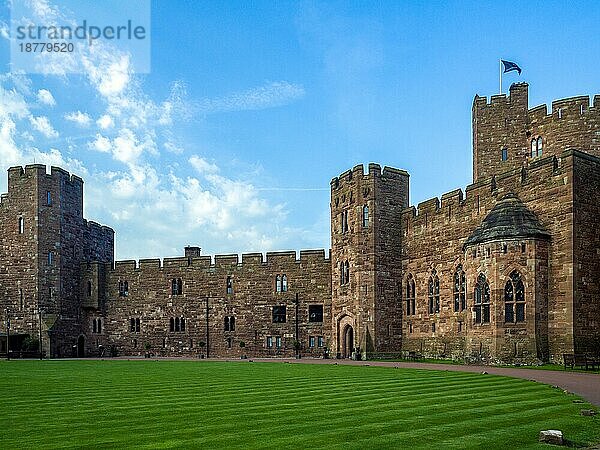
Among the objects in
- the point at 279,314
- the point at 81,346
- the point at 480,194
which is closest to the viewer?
the point at 480,194

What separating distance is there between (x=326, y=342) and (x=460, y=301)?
48.9 feet

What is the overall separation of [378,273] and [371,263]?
2.77 feet

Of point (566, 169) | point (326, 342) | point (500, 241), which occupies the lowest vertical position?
point (326, 342)

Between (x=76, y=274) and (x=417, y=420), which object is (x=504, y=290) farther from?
(x=76, y=274)

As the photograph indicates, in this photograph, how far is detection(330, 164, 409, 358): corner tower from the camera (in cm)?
4716

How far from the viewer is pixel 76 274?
62.0 metres

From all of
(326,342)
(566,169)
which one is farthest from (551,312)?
(326,342)

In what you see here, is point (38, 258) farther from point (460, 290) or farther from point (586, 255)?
point (586, 255)

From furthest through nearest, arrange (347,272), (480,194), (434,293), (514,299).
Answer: (347,272) < (434,293) < (480,194) < (514,299)

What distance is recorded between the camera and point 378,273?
47406 mm

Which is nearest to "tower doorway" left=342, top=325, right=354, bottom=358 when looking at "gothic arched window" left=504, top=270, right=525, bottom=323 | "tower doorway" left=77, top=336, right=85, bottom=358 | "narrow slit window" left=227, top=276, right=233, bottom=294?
"narrow slit window" left=227, top=276, right=233, bottom=294

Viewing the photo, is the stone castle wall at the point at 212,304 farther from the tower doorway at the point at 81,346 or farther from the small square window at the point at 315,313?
the tower doorway at the point at 81,346

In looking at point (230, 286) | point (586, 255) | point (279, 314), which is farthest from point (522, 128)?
point (230, 286)

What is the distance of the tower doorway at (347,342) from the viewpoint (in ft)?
160
